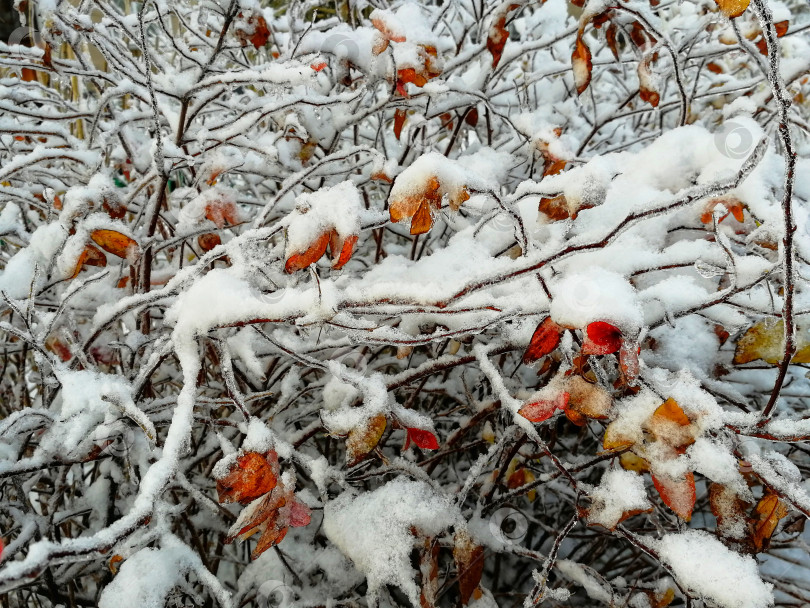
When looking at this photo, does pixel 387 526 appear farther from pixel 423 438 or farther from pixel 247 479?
pixel 247 479

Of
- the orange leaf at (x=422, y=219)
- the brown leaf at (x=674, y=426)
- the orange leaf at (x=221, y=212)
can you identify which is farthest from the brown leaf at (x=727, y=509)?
the orange leaf at (x=221, y=212)

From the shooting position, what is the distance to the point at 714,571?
0.69 m

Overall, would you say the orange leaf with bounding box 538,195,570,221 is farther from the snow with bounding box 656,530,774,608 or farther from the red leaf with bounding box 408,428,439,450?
the snow with bounding box 656,530,774,608

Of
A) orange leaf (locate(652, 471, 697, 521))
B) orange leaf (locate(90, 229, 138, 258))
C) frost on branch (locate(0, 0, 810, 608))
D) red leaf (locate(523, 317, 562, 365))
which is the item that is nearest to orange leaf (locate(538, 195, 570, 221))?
frost on branch (locate(0, 0, 810, 608))

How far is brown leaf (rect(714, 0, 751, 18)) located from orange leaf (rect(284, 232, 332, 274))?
0.65 meters

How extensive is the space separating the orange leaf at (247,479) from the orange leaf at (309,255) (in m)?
0.25

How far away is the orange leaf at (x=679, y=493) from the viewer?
67cm

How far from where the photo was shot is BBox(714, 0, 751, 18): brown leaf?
76cm

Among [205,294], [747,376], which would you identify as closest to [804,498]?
[747,376]

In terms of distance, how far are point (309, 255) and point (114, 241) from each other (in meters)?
0.41

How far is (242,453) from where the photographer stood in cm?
71

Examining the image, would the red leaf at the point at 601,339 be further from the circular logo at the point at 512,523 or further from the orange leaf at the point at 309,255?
the circular logo at the point at 512,523

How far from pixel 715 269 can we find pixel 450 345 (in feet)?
1.87

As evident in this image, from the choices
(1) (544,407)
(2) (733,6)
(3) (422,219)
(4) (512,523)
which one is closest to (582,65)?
(2) (733,6)
